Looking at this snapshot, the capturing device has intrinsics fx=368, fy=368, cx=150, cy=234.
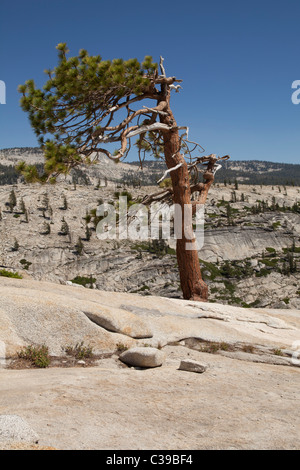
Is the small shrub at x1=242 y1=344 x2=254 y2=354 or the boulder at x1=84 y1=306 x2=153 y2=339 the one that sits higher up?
the boulder at x1=84 y1=306 x2=153 y2=339

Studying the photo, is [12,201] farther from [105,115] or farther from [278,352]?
[278,352]

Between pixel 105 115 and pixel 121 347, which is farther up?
pixel 105 115

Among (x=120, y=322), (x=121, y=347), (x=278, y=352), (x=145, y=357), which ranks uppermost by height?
(x=120, y=322)

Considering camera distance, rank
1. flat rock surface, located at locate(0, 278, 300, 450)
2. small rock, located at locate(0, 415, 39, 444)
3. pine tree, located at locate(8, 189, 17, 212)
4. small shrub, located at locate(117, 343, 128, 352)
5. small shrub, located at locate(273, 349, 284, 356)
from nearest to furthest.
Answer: small rock, located at locate(0, 415, 39, 444) → flat rock surface, located at locate(0, 278, 300, 450) → small shrub, located at locate(117, 343, 128, 352) → small shrub, located at locate(273, 349, 284, 356) → pine tree, located at locate(8, 189, 17, 212)

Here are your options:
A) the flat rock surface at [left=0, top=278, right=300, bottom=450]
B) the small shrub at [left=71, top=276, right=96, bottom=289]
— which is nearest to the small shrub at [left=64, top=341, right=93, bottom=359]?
the flat rock surface at [left=0, top=278, right=300, bottom=450]

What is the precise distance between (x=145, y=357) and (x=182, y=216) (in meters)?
8.11

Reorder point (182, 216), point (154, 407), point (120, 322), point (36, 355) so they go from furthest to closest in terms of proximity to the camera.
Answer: point (182, 216) → point (120, 322) → point (36, 355) → point (154, 407)

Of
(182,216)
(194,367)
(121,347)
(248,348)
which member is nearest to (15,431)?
(194,367)

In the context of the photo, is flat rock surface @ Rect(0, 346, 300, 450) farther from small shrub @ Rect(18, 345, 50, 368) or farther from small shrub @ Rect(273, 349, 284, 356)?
small shrub @ Rect(273, 349, 284, 356)

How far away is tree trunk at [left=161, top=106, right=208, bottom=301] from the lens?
49.3ft

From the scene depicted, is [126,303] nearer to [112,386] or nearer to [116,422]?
[112,386]

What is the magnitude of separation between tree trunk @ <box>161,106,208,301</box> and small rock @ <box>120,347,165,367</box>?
24.1ft

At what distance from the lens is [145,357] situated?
770cm
